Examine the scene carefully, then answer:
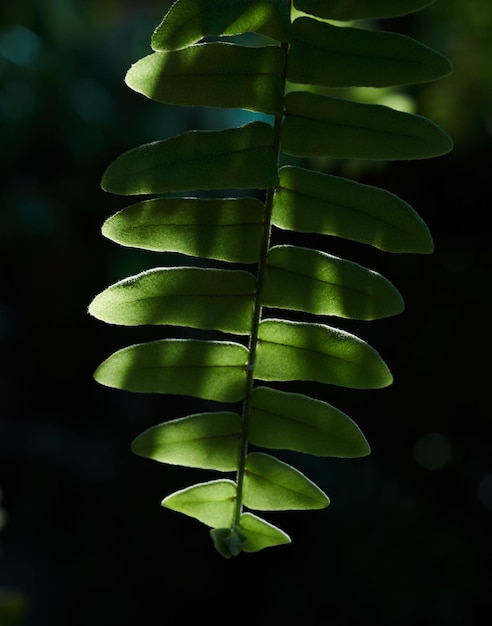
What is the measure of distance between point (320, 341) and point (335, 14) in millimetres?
244

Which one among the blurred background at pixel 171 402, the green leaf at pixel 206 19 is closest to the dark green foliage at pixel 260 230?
the green leaf at pixel 206 19

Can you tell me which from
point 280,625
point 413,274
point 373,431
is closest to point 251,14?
point 413,274

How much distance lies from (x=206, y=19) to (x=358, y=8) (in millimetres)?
110

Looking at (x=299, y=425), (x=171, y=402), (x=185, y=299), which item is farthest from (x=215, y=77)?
(x=171, y=402)

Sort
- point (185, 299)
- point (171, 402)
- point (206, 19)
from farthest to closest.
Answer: point (171, 402)
point (185, 299)
point (206, 19)

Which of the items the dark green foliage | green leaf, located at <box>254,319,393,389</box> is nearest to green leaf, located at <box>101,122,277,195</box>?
the dark green foliage

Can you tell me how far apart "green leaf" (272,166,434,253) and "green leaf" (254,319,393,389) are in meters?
0.08

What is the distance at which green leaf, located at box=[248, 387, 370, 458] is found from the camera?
684 millimetres

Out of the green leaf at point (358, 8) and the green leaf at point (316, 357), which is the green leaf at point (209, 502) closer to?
the green leaf at point (316, 357)

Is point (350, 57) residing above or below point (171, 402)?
above

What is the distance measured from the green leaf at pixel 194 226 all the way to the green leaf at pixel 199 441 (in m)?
0.14

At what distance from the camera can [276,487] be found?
702mm

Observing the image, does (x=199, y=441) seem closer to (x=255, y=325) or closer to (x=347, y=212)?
(x=255, y=325)

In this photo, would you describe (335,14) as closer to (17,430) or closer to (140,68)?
(140,68)
